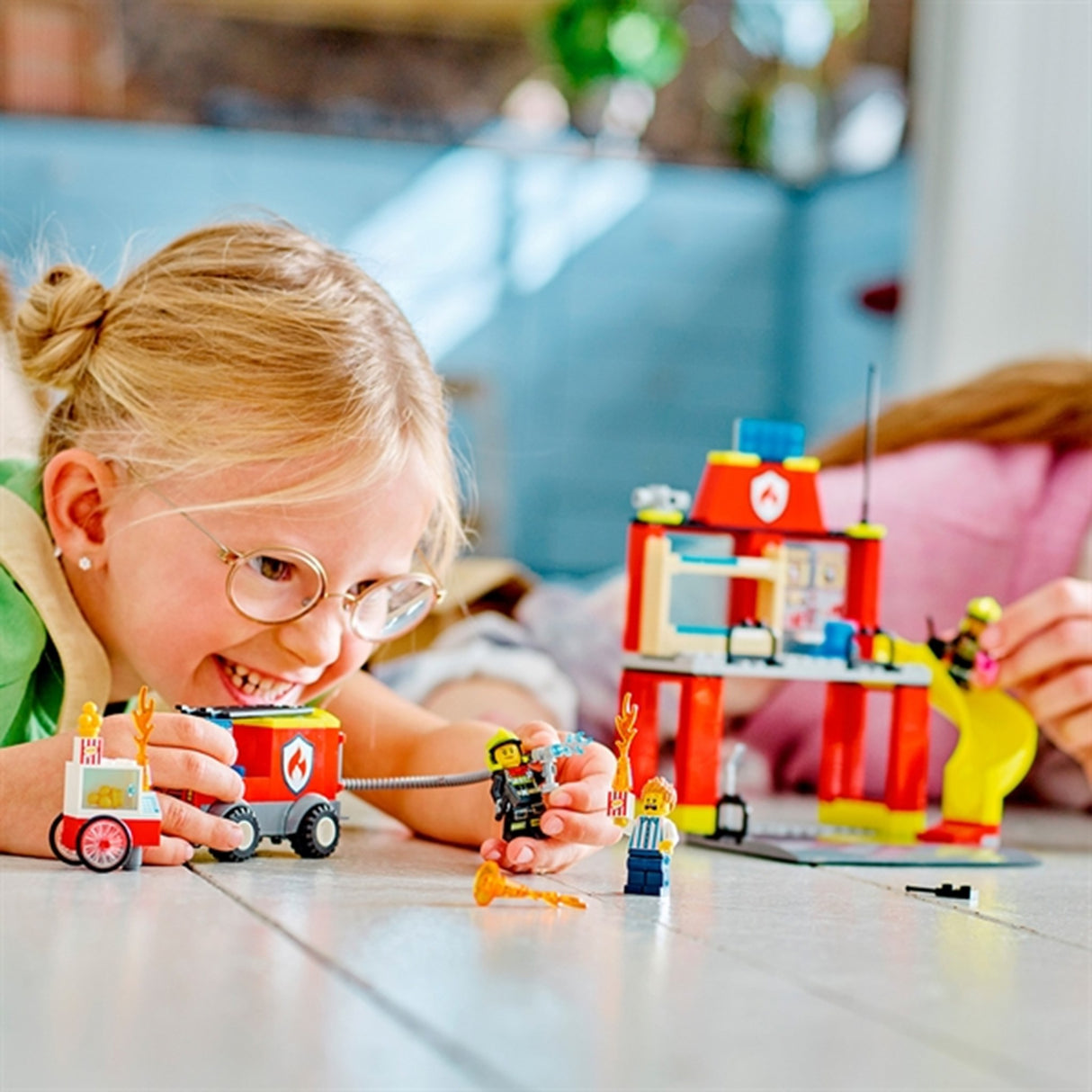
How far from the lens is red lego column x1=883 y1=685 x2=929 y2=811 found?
4.07 feet

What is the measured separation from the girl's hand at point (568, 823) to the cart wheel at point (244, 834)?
129mm

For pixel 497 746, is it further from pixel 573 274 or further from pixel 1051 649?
pixel 573 274

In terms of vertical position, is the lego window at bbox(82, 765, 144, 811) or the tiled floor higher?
the lego window at bbox(82, 765, 144, 811)

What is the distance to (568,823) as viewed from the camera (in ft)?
3.02

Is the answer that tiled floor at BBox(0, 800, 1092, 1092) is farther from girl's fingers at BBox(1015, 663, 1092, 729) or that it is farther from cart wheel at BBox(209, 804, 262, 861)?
girl's fingers at BBox(1015, 663, 1092, 729)

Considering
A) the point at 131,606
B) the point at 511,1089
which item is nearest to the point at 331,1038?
the point at 511,1089

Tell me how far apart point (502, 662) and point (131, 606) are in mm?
575

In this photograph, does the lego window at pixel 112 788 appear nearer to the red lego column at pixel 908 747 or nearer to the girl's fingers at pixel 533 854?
→ the girl's fingers at pixel 533 854

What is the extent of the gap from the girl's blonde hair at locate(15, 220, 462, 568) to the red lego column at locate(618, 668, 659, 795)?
0.18 meters

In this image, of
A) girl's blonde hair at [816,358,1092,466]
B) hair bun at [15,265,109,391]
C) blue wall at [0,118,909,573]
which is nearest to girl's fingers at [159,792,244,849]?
hair bun at [15,265,109,391]

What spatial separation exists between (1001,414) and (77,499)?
112cm

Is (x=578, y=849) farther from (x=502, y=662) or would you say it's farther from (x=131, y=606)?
(x=502, y=662)

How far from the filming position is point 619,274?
434 centimetres

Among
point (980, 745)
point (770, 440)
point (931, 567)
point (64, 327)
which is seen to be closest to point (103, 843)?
point (64, 327)
